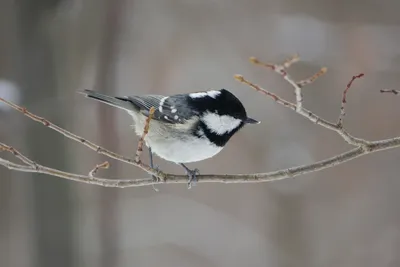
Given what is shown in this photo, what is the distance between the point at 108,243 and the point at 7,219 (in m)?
0.47

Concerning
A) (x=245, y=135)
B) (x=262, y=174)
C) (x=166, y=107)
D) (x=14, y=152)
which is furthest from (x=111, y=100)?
(x=245, y=135)

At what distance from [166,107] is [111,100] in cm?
15

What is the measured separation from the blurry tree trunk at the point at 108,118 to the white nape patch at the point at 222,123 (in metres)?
0.94

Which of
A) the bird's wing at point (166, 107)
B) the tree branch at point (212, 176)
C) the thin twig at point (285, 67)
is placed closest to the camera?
the thin twig at point (285, 67)

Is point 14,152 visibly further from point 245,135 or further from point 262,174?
point 245,135

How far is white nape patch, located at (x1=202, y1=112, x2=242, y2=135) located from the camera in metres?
1.15

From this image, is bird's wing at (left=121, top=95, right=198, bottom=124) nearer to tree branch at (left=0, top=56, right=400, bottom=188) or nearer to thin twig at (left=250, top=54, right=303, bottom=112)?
tree branch at (left=0, top=56, right=400, bottom=188)

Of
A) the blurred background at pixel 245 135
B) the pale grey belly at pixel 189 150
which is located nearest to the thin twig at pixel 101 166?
the pale grey belly at pixel 189 150

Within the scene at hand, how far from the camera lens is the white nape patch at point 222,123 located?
45.4 inches

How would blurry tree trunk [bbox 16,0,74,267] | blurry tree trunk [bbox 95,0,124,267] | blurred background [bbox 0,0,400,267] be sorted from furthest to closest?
1. blurred background [bbox 0,0,400,267]
2. blurry tree trunk [bbox 95,0,124,267]
3. blurry tree trunk [bbox 16,0,74,267]

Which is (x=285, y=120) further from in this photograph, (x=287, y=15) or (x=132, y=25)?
(x=132, y=25)

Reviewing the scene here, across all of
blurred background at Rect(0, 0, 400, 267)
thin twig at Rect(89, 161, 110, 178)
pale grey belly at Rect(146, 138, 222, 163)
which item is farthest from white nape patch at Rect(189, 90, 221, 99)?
blurred background at Rect(0, 0, 400, 267)

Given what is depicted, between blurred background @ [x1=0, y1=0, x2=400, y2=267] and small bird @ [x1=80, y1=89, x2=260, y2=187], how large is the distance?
3.35 ft

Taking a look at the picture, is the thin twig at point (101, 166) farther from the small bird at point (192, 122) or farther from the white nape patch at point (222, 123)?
the white nape patch at point (222, 123)
